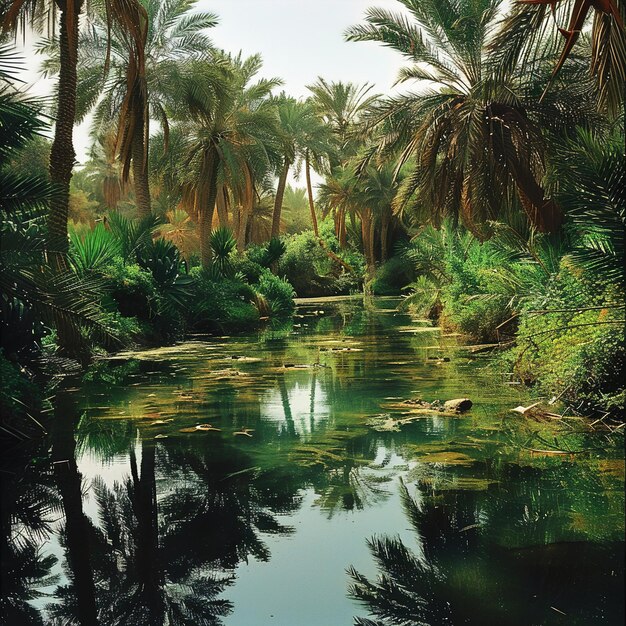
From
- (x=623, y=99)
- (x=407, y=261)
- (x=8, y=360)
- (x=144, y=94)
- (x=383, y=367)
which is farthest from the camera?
(x=407, y=261)

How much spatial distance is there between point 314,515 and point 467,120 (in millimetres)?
13331

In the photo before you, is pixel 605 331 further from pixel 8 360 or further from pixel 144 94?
pixel 144 94

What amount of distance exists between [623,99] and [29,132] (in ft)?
23.1

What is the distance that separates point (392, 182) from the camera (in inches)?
845

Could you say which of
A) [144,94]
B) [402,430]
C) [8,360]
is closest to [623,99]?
[402,430]

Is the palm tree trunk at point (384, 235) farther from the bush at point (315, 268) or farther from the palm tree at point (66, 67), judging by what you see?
the palm tree at point (66, 67)

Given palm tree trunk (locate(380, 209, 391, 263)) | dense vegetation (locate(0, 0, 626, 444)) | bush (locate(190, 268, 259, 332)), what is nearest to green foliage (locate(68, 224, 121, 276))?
dense vegetation (locate(0, 0, 626, 444))

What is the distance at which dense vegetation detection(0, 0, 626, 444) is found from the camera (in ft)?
27.5

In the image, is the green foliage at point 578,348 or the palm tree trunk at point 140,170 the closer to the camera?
the green foliage at point 578,348

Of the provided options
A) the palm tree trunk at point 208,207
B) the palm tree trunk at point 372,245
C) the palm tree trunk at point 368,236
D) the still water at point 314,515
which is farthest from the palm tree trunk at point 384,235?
the still water at point 314,515

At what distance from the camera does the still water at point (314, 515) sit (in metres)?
4.23

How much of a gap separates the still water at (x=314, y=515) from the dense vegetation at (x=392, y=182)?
4.28 ft

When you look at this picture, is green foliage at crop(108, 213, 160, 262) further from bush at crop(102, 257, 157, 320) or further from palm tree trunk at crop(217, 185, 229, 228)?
palm tree trunk at crop(217, 185, 229, 228)

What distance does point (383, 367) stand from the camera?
→ 1364 centimetres
